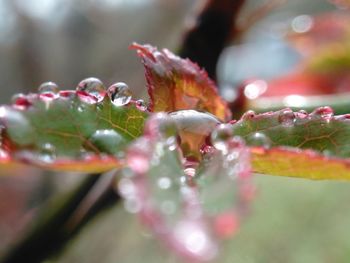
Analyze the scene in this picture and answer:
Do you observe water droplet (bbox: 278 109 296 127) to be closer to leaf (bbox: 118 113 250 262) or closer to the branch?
leaf (bbox: 118 113 250 262)

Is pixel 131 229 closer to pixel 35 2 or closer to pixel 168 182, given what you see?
pixel 168 182

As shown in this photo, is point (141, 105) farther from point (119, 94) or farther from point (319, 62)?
point (319, 62)

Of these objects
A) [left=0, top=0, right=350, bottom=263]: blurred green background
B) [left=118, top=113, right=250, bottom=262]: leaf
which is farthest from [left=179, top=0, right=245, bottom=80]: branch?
[left=118, top=113, right=250, bottom=262]: leaf

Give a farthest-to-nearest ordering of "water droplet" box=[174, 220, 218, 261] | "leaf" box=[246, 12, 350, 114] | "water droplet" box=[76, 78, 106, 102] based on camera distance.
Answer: "leaf" box=[246, 12, 350, 114] → "water droplet" box=[76, 78, 106, 102] → "water droplet" box=[174, 220, 218, 261]

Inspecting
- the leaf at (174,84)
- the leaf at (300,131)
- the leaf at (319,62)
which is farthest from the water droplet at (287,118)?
the leaf at (319,62)

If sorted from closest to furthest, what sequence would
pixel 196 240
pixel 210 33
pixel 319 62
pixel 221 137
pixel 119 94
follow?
pixel 196 240
pixel 221 137
pixel 119 94
pixel 210 33
pixel 319 62

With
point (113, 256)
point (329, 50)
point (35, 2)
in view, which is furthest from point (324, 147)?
point (35, 2)

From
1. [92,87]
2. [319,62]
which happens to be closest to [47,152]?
[92,87]
